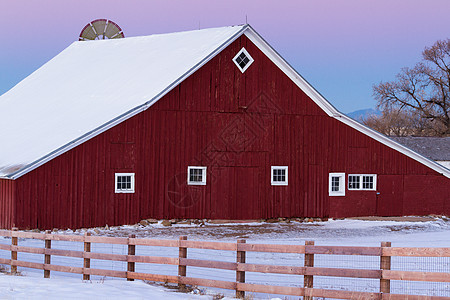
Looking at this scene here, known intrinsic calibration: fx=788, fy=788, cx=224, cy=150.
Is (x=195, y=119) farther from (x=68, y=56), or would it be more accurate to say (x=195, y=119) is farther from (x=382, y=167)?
(x=68, y=56)

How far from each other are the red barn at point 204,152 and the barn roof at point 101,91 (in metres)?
0.09

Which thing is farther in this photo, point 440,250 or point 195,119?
point 195,119

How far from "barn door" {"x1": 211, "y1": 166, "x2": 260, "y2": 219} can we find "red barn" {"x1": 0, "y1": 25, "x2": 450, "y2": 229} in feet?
0.14

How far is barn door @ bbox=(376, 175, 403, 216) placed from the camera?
34.7m

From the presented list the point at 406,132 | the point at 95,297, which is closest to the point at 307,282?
the point at 95,297

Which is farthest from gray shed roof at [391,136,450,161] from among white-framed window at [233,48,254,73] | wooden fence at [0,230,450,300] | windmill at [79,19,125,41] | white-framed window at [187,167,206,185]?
wooden fence at [0,230,450,300]

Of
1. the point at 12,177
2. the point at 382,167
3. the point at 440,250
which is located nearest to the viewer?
the point at 440,250

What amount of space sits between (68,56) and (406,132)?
54182 millimetres

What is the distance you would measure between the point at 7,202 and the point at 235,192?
9.26 meters

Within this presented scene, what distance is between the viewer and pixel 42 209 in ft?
90.5

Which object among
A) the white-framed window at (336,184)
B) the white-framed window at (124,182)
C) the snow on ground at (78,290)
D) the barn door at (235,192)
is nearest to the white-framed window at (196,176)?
the barn door at (235,192)

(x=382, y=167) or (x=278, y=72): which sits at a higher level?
(x=278, y=72)

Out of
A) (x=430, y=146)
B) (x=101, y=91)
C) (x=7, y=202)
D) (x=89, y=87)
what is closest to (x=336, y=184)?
(x=101, y=91)

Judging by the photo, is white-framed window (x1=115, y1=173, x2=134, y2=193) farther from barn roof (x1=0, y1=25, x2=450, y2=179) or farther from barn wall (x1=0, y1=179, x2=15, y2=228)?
barn wall (x1=0, y1=179, x2=15, y2=228)
